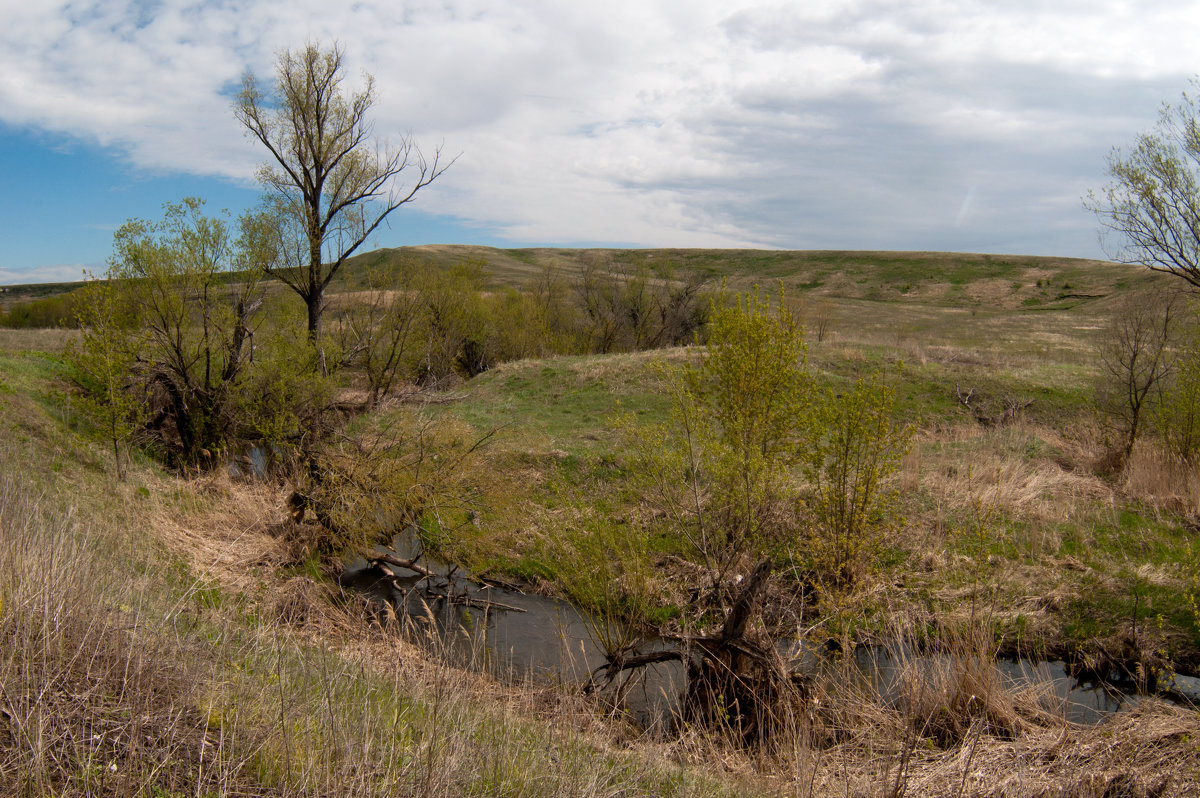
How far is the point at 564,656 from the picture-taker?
825 cm

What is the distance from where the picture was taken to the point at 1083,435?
15680 mm

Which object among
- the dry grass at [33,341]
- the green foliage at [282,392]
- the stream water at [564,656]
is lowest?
the stream water at [564,656]

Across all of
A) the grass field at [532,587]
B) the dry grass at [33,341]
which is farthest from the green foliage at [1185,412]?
the dry grass at [33,341]

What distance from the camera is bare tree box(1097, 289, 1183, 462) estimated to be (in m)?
13.5

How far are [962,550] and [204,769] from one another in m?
10.6

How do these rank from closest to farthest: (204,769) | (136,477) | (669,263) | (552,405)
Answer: (204,769)
(136,477)
(552,405)
(669,263)

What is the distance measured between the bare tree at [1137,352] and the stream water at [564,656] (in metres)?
8.29

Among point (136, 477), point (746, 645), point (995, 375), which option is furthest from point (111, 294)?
point (995, 375)

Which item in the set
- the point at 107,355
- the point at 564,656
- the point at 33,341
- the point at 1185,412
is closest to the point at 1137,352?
the point at 1185,412

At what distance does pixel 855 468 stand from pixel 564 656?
4412 millimetres

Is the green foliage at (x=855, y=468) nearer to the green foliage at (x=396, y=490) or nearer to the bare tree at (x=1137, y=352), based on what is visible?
the green foliage at (x=396, y=490)

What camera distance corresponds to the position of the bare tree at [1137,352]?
1354cm

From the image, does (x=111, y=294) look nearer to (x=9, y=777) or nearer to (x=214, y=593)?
(x=214, y=593)

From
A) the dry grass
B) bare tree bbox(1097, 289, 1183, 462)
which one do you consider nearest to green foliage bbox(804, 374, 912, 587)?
bare tree bbox(1097, 289, 1183, 462)
